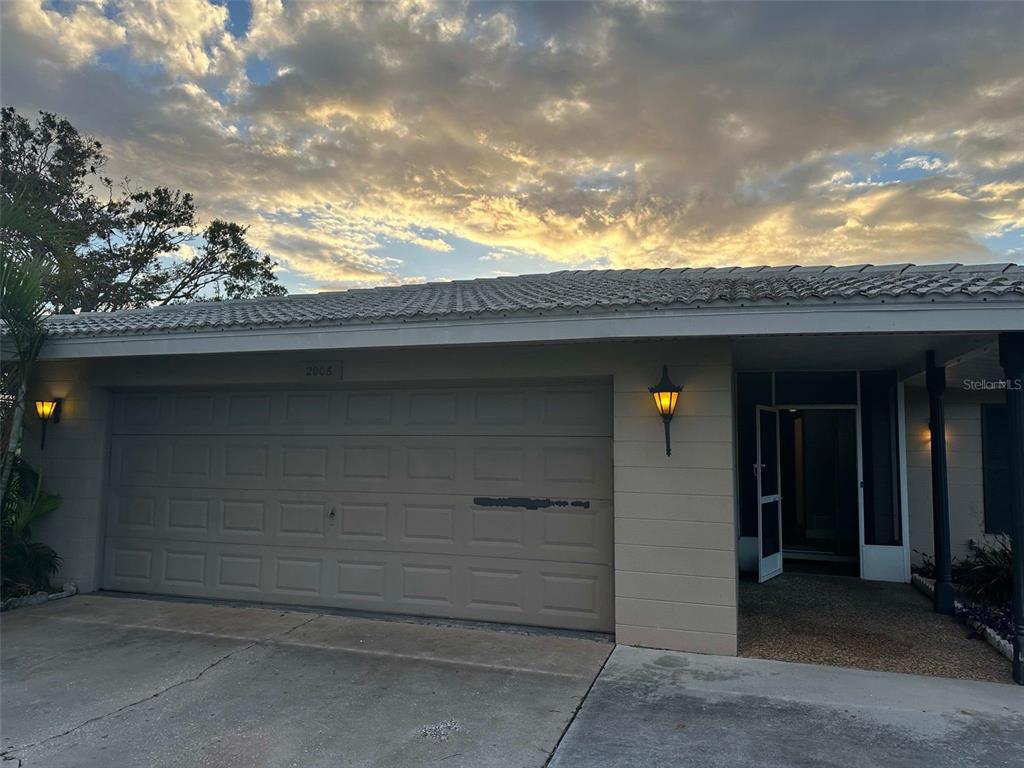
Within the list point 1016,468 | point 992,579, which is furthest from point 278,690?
point 992,579

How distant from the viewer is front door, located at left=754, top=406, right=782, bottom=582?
7500mm

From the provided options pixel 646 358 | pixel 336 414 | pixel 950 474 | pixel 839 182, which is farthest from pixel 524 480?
pixel 839 182

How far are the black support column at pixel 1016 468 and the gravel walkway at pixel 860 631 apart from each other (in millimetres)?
383

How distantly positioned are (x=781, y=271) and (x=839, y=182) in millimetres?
2272

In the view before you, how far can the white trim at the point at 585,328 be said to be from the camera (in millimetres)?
3895

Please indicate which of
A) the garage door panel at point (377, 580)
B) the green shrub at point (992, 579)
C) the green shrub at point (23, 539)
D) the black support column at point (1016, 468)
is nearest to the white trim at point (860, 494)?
the green shrub at point (992, 579)

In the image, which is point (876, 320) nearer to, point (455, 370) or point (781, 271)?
point (455, 370)

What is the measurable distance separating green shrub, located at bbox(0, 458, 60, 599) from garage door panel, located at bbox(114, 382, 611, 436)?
988 mm

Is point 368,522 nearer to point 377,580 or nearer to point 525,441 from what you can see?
point 377,580

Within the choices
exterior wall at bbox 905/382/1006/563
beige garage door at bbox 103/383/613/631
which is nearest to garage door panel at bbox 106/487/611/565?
beige garage door at bbox 103/383/613/631

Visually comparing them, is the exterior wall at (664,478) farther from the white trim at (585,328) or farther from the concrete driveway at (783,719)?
the white trim at (585,328)

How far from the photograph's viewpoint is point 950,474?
8172 millimetres

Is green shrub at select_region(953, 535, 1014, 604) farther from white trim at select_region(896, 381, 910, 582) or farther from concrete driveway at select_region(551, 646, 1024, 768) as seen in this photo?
concrete driveway at select_region(551, 646, 1024, 768)

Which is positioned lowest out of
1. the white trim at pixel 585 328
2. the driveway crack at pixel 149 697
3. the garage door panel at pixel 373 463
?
the driveway crack at pixel 149 697
